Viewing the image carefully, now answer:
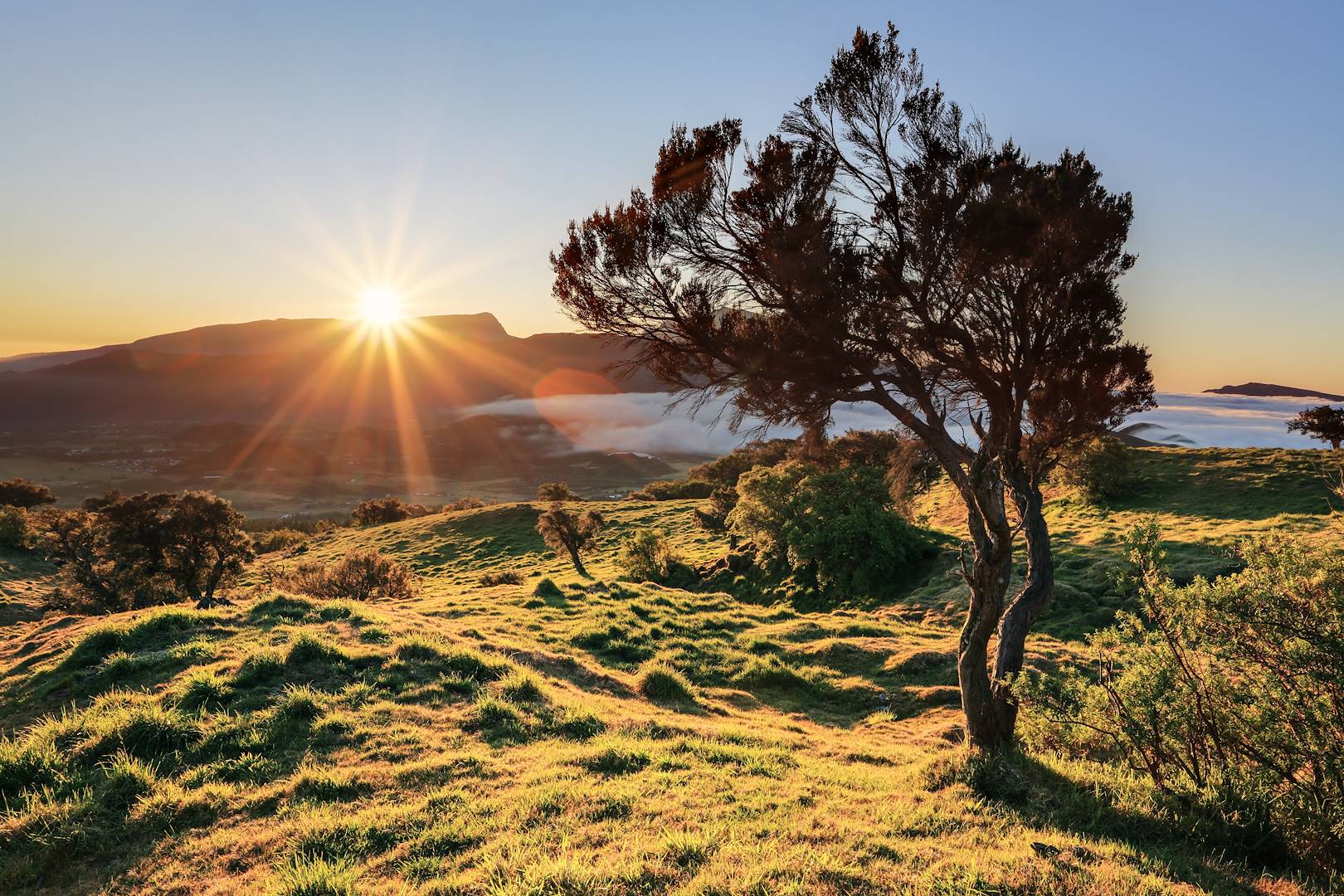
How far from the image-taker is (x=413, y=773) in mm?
8352

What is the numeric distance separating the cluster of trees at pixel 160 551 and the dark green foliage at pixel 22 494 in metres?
65.1

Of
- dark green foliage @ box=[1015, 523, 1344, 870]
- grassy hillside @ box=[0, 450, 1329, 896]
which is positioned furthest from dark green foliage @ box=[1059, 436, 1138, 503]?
dark green foliage @ box=[1015, 523, 1344, 870]

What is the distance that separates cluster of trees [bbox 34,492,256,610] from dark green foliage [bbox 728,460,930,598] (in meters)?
38.5

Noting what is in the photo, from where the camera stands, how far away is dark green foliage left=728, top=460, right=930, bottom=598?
35.7 metres

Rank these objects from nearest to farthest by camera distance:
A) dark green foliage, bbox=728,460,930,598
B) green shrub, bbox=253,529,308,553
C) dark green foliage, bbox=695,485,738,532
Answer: dark green foliage, bbox=728,460,930,598
dark green foliage, bbox=695,485,738,532
green shrub, bbox=253,529,308,553

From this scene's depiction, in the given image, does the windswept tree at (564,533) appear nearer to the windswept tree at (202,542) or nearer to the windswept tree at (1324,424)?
the windswept tree at (202,542)

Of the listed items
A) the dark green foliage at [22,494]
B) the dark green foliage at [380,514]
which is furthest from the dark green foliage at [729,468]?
the dark green foliage at [22,494]

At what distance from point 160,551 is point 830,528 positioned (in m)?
46.7

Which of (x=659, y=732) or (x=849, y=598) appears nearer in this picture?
(x=659, y=732)

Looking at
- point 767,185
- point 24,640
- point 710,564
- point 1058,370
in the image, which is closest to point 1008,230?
point 1058,370

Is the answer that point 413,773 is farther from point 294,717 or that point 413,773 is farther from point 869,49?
point 869,49

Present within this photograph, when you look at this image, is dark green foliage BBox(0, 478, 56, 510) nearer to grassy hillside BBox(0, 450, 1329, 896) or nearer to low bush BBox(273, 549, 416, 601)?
low bush BBox(273, 549, 416, 601)

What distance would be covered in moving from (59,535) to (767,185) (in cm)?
6589

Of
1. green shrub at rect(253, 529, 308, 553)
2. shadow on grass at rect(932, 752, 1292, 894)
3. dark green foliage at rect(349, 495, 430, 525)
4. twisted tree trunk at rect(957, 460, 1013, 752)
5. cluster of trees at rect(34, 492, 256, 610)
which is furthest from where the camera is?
dark green foliage at rect(349, 495, 430, 525)
